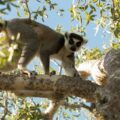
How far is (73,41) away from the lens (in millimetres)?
8297

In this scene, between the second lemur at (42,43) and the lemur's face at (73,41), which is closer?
the second lemur at (42,43)

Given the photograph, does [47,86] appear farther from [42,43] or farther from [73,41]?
[73,41]

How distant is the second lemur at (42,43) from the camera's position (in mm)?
7191

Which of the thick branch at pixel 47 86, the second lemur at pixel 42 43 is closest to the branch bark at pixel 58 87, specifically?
the thick branch at pixel 47 86

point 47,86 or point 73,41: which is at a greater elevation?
point 47,86

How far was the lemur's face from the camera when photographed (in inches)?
321

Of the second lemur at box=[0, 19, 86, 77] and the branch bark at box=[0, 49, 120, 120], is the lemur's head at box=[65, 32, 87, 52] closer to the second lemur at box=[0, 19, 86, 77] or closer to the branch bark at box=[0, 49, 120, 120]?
the second lemur at box=[0, 19, 86, 77]

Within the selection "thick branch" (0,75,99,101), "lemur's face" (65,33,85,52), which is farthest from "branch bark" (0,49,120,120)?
"lemur's face" (65,33,85,52)

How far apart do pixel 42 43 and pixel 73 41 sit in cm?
78

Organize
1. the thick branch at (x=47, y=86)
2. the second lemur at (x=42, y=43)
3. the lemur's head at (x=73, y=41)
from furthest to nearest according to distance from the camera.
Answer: the lemur's head at (x=73, y=41) → the second lemur at (x=42, y=43) → the thick branch at (x=47, y=86)

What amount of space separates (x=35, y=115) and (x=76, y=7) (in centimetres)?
311

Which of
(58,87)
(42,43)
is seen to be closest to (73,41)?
(42,43)

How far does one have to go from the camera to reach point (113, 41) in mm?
8609

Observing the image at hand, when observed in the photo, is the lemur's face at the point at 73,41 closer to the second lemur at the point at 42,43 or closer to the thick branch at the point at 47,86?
the second lemur at the point at 42,43
